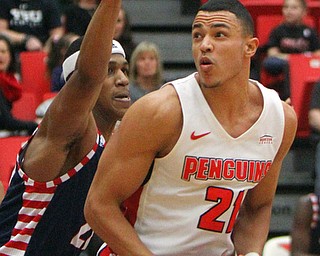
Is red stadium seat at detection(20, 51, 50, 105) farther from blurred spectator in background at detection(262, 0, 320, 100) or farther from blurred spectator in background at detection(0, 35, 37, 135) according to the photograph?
blurred spectator in background at detection(262, 0, 320, 100)

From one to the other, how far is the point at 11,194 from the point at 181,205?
2.47ft

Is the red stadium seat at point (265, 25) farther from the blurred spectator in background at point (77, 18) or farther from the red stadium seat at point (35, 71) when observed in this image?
the red stadium seat at point (35, 71)

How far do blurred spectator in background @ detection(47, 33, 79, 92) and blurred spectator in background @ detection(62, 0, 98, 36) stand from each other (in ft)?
2.20

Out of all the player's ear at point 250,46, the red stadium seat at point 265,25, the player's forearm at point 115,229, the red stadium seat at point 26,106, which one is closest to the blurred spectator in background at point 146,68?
the red stadium seat at point 26,106

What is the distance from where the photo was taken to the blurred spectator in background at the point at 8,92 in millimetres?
7453

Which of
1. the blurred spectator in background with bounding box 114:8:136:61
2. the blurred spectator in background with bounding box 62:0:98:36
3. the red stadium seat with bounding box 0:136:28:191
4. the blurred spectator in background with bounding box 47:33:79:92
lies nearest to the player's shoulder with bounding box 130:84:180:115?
the red stadium seat with bounding box 0:136:28:191

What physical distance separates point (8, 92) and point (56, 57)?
0.61 metres

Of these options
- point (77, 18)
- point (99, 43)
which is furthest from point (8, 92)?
point (99, 43)

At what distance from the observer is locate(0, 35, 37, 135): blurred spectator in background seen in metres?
7.45

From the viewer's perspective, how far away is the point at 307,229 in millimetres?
5910

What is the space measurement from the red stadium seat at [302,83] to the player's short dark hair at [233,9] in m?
4.16

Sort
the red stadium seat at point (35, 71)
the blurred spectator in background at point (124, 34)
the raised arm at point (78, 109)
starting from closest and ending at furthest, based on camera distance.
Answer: the raised arm at point (78, 109) → the blurred spectator in background at point (124, 34) → the red stadium seat at point (35, 71)

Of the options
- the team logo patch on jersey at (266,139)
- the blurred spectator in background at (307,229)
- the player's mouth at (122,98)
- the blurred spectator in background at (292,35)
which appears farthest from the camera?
the blurred spectator in background at (292,35)

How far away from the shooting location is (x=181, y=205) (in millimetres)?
3605
